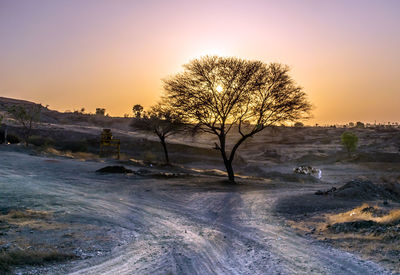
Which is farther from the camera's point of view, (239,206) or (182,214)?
(239,206)

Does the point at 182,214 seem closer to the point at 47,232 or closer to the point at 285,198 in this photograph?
the point at 47,232

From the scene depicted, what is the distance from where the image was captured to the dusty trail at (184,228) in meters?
8.46

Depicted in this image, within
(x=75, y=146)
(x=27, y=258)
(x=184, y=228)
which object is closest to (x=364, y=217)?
(x=184, y=228)

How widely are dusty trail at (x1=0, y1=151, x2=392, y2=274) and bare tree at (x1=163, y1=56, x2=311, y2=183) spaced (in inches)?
231

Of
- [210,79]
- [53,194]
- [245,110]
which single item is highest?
[210,79]

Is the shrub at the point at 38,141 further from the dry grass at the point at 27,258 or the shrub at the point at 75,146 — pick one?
the dry grass at the point at 27,258

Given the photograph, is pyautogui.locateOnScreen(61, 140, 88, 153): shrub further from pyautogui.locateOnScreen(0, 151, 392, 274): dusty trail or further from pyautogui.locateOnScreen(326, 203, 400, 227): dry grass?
pyautogui.locateOnScreen(326, 203, 400, 227): dry grass

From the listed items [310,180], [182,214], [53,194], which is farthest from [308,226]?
[310,180]

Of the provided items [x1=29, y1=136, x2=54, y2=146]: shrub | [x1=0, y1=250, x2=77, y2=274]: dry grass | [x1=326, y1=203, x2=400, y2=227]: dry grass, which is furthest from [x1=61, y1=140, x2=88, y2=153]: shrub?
[x1=0, y1=250, x2=77, y2=274]: dry grass

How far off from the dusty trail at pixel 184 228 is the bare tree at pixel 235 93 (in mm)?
5864

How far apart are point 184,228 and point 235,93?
17811 millimetres

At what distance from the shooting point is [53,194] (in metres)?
19.0

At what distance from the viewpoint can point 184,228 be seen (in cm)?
1291

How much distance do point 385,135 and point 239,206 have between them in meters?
79.7
